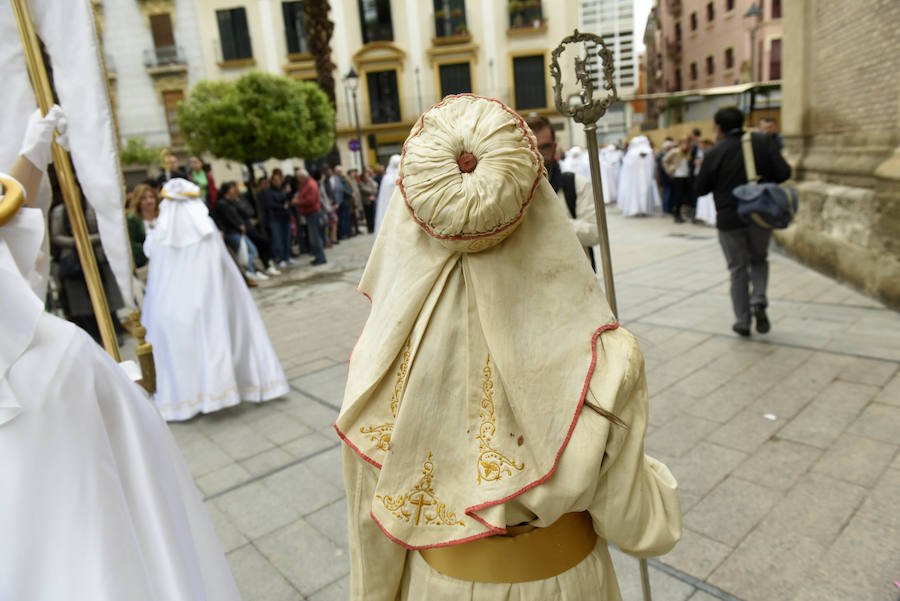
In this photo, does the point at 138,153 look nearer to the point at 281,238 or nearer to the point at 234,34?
the point at 234,34

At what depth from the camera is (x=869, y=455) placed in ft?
11.1

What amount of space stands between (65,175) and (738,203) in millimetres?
4739

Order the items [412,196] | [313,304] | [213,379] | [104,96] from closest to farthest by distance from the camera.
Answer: [412,196]
[104,96]
[213,379]
[313,304]

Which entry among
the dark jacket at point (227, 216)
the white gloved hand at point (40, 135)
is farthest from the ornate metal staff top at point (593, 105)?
the dark jacket at point (227, 216)

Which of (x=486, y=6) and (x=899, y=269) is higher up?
(x=486, y=6)

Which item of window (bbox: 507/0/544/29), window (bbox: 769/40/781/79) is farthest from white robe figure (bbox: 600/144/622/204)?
window (bbox: 769/40/781/79)

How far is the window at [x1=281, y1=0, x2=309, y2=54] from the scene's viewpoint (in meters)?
32.0

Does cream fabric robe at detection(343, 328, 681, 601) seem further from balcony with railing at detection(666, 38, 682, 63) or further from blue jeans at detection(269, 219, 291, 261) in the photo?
balcony with railing at detection(666, 38, 682, 63)

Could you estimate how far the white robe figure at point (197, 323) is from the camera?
186 inches

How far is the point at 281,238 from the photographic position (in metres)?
12.2

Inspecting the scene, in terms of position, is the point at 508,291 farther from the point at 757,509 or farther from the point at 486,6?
the point at 486,6

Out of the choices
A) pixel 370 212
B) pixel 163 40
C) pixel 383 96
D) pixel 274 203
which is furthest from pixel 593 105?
pixel 163 40

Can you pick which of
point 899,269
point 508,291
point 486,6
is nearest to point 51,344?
point 508,291

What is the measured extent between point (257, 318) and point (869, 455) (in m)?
4.20
